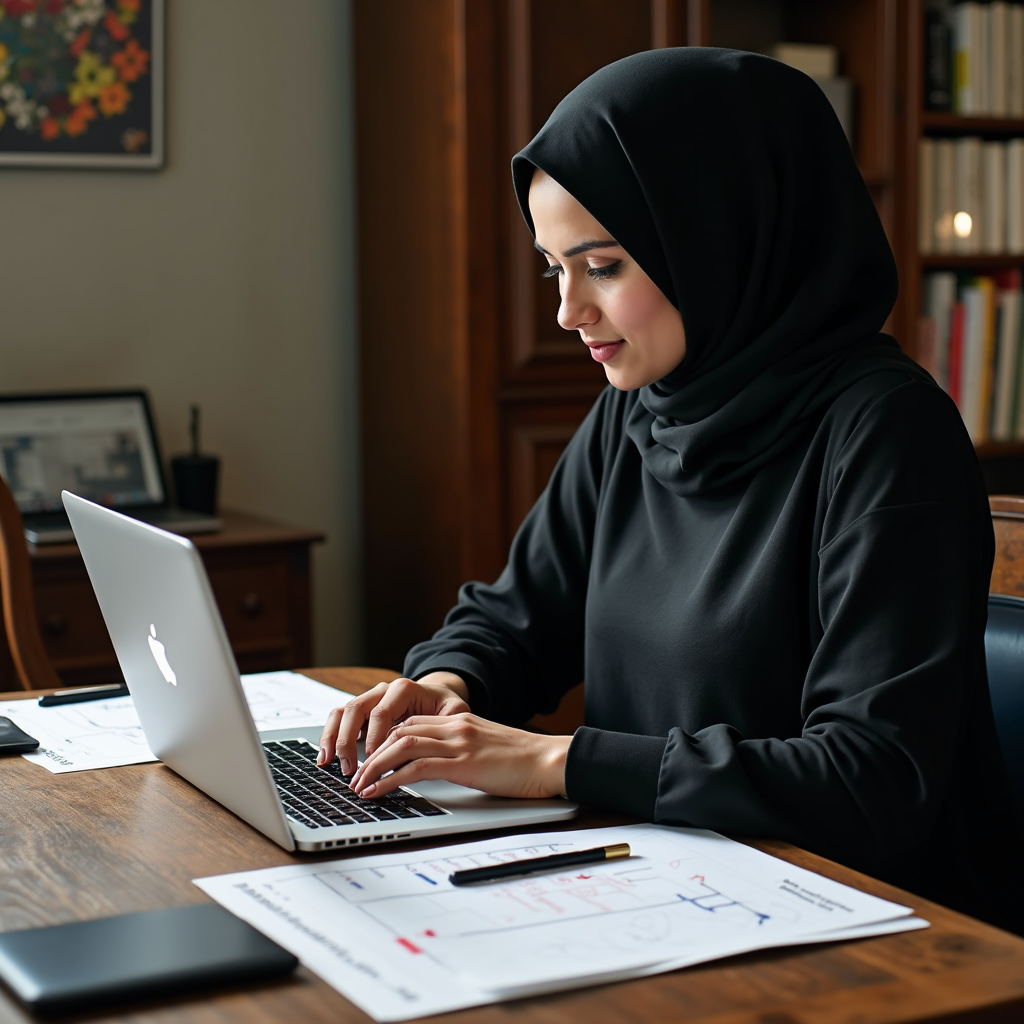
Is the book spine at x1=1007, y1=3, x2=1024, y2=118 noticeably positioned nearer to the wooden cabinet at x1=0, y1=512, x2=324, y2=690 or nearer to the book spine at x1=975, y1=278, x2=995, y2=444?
the book spine at x1=975, y1=278, x2=995, y2=444

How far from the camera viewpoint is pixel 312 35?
117 inches

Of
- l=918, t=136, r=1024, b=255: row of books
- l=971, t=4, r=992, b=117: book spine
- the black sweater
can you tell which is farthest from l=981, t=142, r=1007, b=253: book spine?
the black sweater

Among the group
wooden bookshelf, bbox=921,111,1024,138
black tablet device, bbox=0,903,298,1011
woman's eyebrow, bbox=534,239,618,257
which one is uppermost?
wooden bookshelf, bbox=921,111,1024,138

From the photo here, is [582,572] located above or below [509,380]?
below

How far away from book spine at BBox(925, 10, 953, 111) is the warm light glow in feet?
0.81

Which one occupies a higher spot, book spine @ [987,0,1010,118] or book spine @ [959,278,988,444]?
book spine @ [987,0,1010,118]

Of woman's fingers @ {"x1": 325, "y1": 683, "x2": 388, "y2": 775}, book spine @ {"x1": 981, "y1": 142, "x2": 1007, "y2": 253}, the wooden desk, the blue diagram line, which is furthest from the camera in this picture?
book spine @ {"x1": 981, "y1": 142, "x2": 1007, "y2": 253}

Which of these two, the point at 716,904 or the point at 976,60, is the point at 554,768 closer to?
the point at 716,904

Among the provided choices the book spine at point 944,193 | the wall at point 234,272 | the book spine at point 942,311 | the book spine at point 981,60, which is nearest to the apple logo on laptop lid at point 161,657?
the wall at point 234,272

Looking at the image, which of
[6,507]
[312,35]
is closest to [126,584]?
[6,507]

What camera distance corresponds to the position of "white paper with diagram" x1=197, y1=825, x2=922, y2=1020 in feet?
2.49

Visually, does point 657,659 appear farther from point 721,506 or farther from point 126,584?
point 126,584

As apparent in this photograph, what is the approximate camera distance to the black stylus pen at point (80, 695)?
1.46 meters

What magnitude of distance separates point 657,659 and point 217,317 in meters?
1.87
